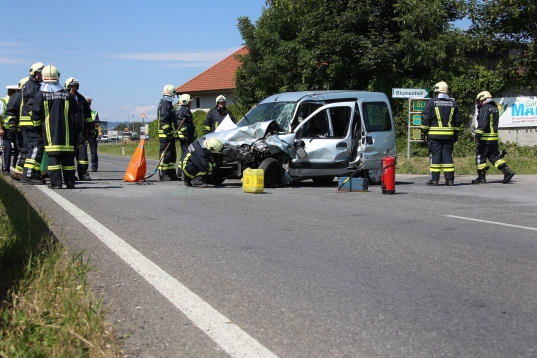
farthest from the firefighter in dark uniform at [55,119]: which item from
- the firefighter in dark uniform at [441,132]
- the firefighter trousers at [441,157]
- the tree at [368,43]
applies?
the tree at [368,43]

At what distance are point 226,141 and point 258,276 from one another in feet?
27.0

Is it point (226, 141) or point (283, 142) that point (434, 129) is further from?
point (226, 141)

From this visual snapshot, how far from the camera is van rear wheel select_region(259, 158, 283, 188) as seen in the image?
13305mm

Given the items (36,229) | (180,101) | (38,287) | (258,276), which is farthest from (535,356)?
(180,101)

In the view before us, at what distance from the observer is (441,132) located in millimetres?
14617

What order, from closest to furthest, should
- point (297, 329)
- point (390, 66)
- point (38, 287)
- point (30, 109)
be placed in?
point (297, 329) → point (38, 287) → point (30, 109) → point (390, 66)

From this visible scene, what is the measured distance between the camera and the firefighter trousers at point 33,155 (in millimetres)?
13320

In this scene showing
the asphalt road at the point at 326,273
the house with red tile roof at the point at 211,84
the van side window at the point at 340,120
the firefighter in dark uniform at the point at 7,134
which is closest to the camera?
the asphalt road at the point at 326,273

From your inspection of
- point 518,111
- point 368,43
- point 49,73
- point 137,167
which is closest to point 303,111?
point 137,167

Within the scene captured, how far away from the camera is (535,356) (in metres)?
3.70

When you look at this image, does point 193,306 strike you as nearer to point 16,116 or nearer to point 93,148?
point 16,116

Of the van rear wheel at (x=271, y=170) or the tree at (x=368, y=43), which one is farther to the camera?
the tree at (x=368, y=43)

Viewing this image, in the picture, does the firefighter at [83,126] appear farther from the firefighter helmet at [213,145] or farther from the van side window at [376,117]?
the van side window at [376,117]

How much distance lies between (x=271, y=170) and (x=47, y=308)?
31.0 ft
